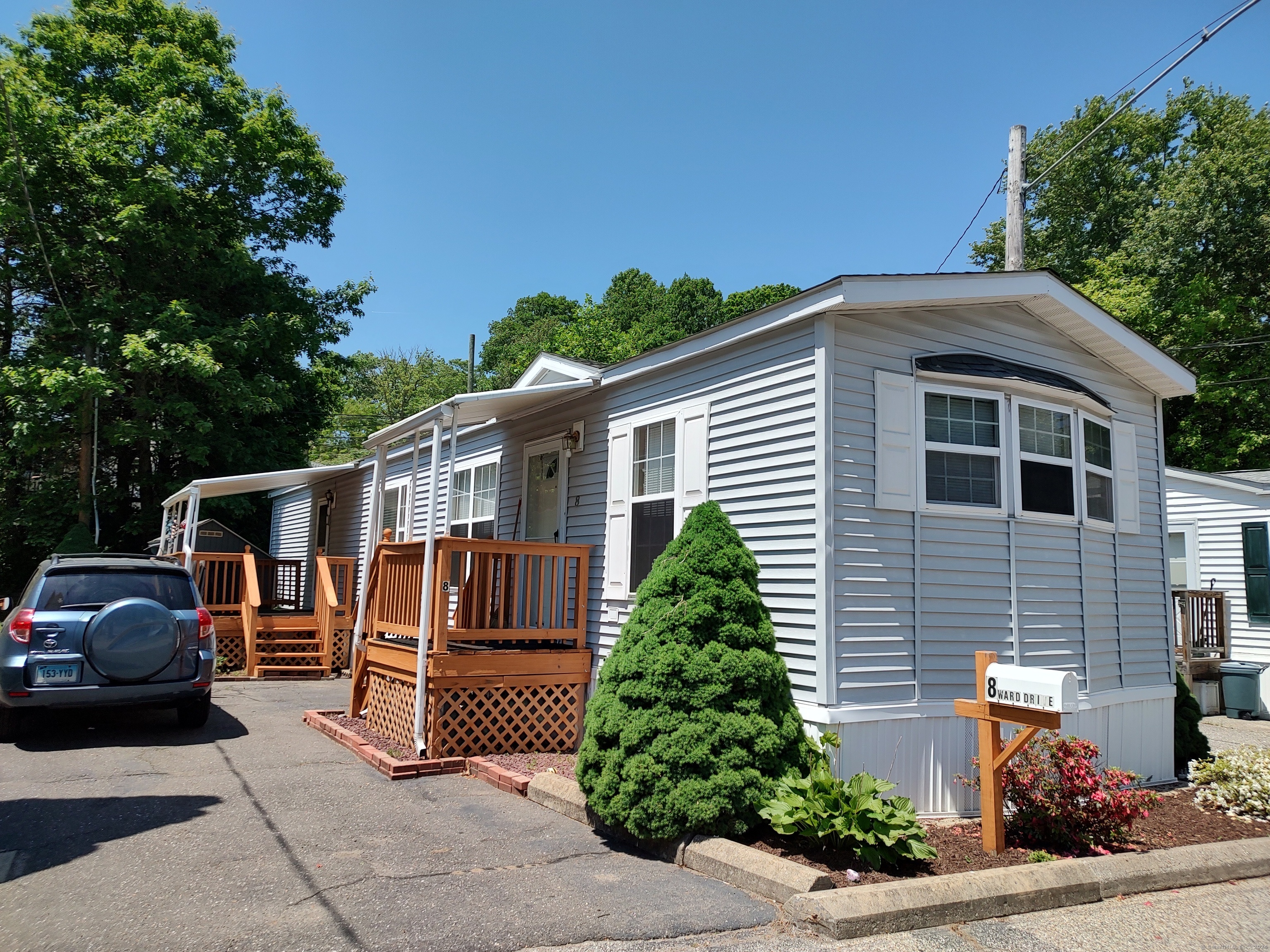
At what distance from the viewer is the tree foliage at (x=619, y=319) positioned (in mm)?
37031

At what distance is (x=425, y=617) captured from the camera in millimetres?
6887

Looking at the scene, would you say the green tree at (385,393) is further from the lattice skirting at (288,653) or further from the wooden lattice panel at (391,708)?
the wooden lattice panel at (391,708)

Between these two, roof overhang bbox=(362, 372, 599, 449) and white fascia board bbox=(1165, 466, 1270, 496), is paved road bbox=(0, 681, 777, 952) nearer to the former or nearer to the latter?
roof overhang bbox=(362, 372, 599, 449)

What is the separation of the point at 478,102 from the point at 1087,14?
30.5 feet

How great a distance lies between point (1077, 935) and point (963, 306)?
4.43m

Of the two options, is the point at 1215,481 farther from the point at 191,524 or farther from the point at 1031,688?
the point at 191,524

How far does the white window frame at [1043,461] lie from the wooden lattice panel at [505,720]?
4069 mm

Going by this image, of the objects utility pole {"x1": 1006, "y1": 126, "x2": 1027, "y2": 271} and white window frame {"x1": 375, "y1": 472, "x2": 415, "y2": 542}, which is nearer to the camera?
utility pole {"x1": 1006, "y1": 126, "x2": 1027, "y2": 271}

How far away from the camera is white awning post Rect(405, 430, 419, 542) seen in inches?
335

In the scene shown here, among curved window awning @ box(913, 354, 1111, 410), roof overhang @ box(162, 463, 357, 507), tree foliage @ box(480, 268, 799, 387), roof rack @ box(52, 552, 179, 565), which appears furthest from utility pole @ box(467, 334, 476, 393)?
curved window awning @ box(913, 354, 1111, 410)

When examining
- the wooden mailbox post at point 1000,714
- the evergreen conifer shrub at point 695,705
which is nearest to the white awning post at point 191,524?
the evergreen conifer shrub at point 695,705

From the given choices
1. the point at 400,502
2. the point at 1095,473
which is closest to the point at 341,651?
the point at 400,502

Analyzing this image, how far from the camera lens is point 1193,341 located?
864 inches

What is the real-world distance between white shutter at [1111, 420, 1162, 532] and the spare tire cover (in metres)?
8.51
